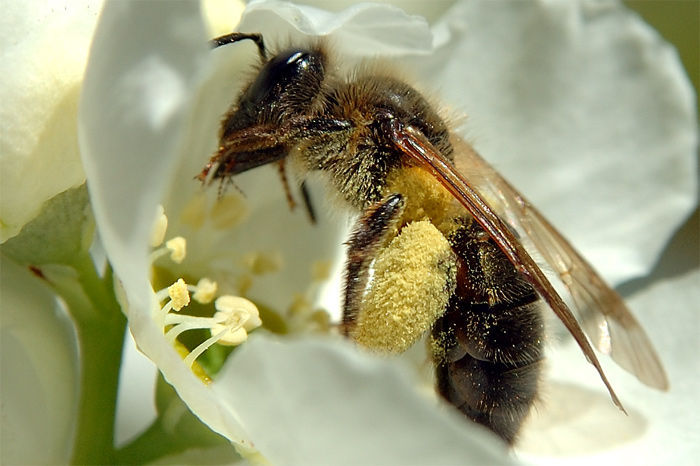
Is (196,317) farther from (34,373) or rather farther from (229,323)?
(34,373)

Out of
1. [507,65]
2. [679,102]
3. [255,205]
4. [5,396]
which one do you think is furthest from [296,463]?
[679,102]

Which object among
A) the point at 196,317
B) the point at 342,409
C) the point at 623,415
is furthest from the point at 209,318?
the point at 623,415

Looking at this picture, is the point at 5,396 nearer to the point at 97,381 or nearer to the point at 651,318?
the point at 97,381

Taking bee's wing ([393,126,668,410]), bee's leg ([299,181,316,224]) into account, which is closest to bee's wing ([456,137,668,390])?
bee's wing ([393,126,668,410])

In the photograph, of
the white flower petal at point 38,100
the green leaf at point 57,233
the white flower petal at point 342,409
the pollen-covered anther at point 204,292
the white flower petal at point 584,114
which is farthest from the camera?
the white flower petal at point 584,114

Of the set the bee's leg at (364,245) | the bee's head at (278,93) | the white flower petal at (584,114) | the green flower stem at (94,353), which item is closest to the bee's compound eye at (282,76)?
the bee's head at (278,93)

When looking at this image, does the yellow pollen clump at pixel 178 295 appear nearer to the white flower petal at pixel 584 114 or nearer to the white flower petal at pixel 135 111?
the white flower petal at pixel 135 111
